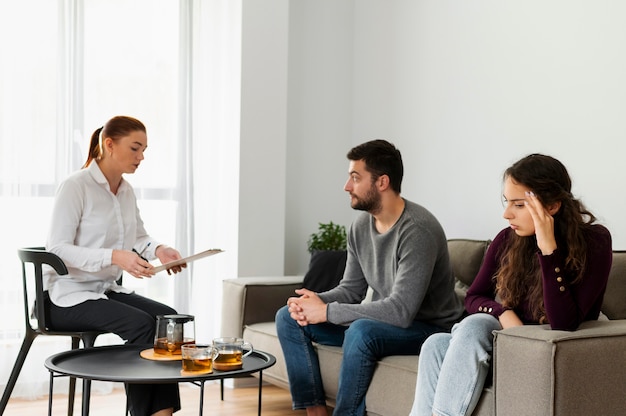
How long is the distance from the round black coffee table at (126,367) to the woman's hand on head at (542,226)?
91cm

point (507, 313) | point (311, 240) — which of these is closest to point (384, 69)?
point (311, 240)

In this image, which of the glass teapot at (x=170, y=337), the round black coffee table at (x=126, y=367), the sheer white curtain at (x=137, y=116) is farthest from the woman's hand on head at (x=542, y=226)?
the sheer white curtain at (x=137, y=116)

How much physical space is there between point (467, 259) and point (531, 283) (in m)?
0.92

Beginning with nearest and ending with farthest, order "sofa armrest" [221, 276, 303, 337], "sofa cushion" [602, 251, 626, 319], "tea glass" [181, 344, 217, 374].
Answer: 1. "tea glass" [181, 344, 217, 374]
2. "sofa cushion" [602, 251, 626, 319]
3. "sofa armrest" [221, 276, 303, 337]

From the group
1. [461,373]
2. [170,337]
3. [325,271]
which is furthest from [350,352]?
[325,271]

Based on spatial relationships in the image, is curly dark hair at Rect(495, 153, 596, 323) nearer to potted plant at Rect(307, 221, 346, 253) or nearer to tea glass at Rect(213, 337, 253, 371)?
tea glass at Rect(213, 337, 253, 371)

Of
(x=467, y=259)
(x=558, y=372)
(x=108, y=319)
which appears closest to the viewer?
(x=558, y=372)

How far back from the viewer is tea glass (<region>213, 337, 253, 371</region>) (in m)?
2.44

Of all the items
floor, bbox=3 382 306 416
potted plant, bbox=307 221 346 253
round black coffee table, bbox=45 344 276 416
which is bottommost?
floor, bbox=3 382 306 416

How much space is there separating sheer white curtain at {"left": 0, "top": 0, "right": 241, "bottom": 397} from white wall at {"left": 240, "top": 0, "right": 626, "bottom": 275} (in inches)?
10.4

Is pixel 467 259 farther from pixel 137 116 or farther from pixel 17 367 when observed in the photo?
pixel 137 116

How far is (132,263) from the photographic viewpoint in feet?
9.91

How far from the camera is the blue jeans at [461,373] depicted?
2.42 metres

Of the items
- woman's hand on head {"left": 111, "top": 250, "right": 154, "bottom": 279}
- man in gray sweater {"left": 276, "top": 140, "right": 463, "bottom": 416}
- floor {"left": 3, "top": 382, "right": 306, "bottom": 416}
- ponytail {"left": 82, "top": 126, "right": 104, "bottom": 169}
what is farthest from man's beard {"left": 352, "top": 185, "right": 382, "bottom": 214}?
floor {"left": 3, "top": 382, "right": 306, "bottom": 416}
